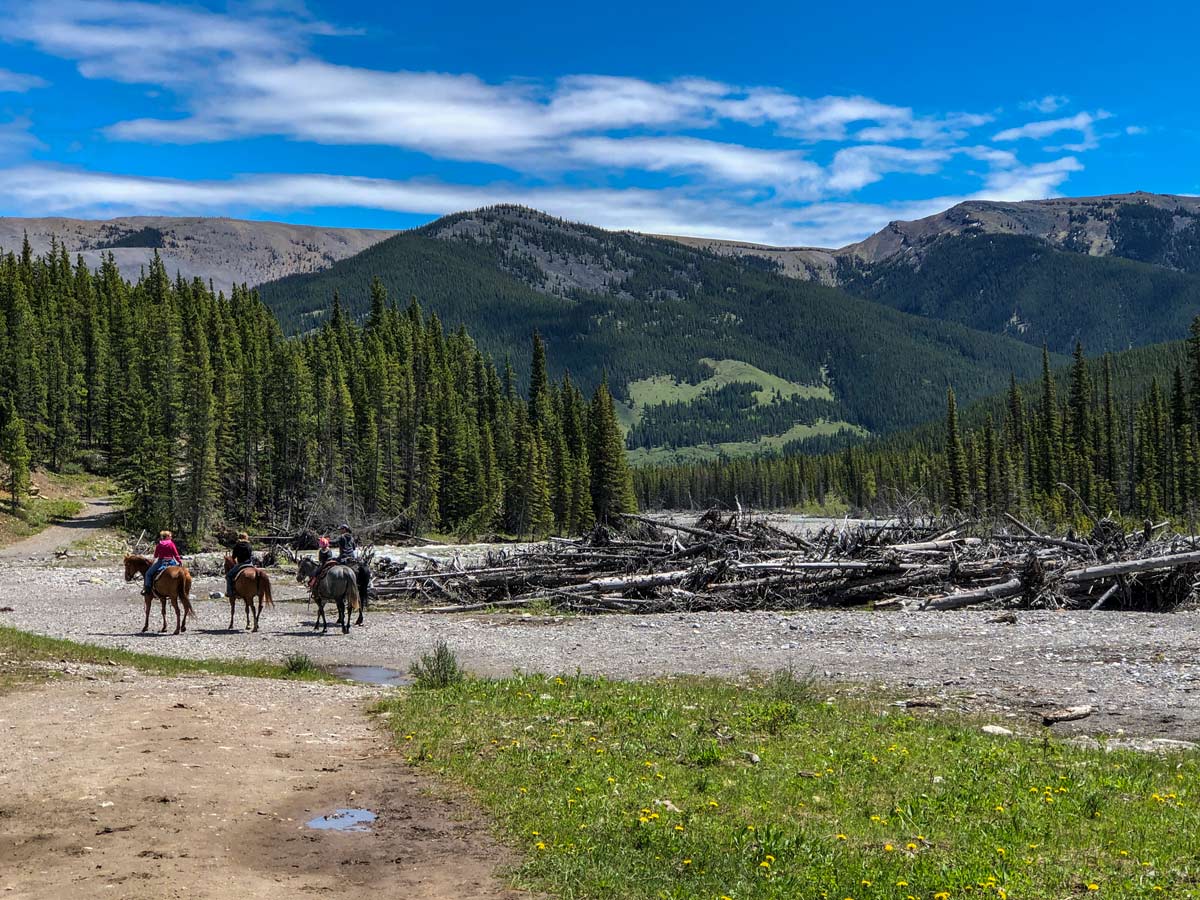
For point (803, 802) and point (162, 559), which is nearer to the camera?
point (803, 802)

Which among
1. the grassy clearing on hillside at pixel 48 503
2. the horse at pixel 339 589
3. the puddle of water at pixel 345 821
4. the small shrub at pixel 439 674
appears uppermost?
the grassy clearing on hillside at pixel 48 503

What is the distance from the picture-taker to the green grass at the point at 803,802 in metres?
8.35

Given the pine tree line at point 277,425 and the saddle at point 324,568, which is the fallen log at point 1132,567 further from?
the pine tree line at point 277,425

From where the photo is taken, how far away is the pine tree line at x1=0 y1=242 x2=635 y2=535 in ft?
247

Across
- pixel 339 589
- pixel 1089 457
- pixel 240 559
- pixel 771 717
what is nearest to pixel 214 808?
pixel 771 717

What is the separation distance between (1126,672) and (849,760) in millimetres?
11373

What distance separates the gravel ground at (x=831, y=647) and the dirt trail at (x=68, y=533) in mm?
25313

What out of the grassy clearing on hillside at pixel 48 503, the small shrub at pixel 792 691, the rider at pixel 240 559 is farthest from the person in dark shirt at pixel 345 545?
the grassy clearing on hillside at pixel 48 503

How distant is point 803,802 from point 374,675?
14.6m

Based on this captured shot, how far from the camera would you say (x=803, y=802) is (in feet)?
34.9

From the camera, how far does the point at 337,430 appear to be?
95688 millimetres

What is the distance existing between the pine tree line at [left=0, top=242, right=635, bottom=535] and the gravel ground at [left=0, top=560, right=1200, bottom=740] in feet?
131

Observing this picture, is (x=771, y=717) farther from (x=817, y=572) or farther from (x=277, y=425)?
(x=277, y=425)

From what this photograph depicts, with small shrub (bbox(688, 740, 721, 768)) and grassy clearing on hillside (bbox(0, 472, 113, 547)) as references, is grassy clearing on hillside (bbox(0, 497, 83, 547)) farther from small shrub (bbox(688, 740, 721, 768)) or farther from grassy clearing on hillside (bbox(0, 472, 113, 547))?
small shrub (bbox(688, 740, 721, 768))
